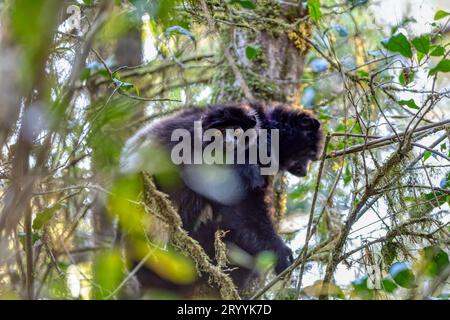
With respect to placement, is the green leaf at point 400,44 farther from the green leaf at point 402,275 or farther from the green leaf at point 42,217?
the green leaf at point 42,217

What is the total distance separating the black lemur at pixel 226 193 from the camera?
4465 millimetres

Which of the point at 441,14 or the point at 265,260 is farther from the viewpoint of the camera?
the point at 265,260

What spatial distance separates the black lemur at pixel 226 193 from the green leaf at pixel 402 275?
1.73m

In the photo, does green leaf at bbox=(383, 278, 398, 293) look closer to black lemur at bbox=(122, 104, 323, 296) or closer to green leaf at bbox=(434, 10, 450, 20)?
green leaf at bbox=(434, 10, 450, 20)

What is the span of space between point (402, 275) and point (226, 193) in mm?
2060

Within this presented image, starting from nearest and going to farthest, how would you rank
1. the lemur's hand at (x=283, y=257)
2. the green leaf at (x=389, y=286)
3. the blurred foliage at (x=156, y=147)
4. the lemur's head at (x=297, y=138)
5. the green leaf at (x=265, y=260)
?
1. the blurred foliage at (x=156, y=147)
2. the green leaf at (x=389, y=286)
3. the green leaf at (x=265, y=260)
4. the lemur's hand at (x=283, y=257)
5. the lemur's head at (x=297, y=138)

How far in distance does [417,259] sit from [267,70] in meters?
2.49

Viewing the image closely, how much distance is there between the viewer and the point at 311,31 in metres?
5.06

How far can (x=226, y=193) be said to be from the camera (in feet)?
15.1

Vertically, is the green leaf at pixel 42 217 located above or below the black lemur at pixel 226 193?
below

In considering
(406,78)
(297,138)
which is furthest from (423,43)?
(297,138)

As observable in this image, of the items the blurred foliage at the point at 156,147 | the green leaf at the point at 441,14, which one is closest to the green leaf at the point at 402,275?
the blurred foliage at the point at 156,147

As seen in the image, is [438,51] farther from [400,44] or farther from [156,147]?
[156,147]
